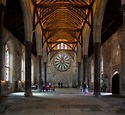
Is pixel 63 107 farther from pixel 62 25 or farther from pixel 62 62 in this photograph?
pixel 62 62

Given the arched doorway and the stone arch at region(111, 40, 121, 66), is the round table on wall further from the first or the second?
the arched doorway

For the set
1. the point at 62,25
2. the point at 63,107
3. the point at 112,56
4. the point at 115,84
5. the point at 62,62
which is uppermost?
the point at 62,25

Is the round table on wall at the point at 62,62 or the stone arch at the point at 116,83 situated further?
the round table on wall at the point at 62,62

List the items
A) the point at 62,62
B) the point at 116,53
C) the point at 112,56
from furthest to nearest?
the point at 62,62 < the point at 112,56 < the point at 116,53

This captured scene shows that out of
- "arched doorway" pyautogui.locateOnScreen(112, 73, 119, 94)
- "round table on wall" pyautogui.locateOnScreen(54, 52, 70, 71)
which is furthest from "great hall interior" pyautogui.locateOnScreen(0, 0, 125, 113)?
"round table on wall" pyautogui.locateOnScreen(54, 52, 70, 71)

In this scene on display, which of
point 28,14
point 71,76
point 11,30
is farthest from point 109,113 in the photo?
point 71,76

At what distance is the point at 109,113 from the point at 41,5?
1445 centimetres

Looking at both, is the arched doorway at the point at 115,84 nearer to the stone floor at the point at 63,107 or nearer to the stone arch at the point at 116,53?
the stone arch at the point at 116,53

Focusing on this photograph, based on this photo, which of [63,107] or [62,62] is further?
[62,62]

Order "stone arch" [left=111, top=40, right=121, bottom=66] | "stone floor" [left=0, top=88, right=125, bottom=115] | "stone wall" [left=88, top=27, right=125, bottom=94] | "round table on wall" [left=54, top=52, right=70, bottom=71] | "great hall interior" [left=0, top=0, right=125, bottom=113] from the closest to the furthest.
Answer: "stone floor" [left=0, top=88, right=125, bottom=115] < "great hall interior" [left=0, top=0, right=125, bottom=113] < "stone wall" [left=88, top=27, right=125, bottom=94] < "stone arch" [left=111, top=40, right=121, bottom=66] < "round table on wall" [left=54, top=52, right=70, bottom=71]

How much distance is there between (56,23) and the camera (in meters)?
36.2

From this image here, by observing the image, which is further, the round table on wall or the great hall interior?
the round table on wall

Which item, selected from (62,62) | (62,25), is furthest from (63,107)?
(62,62)

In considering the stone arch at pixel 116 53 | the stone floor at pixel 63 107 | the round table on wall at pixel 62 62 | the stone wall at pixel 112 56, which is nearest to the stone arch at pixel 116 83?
the stone wall at pixel 112 56
